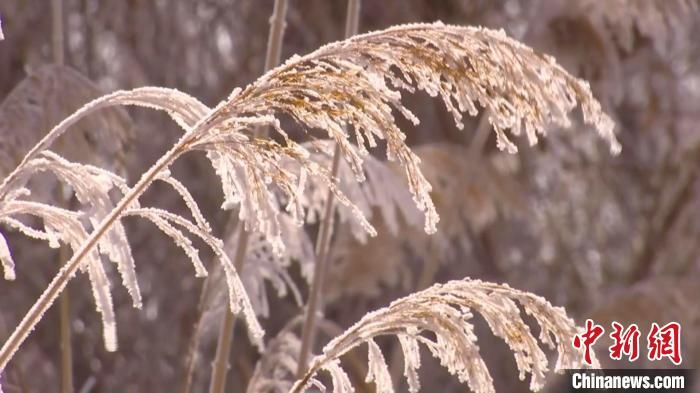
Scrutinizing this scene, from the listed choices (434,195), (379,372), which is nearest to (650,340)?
(434,195)

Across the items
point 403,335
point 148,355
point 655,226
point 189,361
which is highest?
point 655,226

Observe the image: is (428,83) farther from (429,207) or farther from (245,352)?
(245,352)

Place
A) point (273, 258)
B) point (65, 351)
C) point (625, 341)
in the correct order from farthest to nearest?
1. point (625, 341)
2. point (273, 258)
3. point (65, 351)

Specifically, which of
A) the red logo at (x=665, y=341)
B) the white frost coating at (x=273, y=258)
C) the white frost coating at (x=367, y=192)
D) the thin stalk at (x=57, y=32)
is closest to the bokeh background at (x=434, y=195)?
the red logo at (x=665, y=341)

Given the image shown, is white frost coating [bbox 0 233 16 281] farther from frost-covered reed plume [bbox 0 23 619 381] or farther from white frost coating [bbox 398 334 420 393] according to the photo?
white frost coating [bbox 398 334 420 393]

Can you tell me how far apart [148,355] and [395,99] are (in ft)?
16.1

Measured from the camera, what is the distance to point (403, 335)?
2051mm

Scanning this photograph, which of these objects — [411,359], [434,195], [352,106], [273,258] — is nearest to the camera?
[352,106]

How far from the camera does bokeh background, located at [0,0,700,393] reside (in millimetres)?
5500

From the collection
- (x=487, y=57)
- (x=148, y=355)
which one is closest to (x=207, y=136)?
(x=487, y=57)

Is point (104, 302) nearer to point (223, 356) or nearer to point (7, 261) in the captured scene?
point (7, 261)

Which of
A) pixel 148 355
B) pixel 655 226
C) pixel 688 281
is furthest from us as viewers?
pixel 655 226

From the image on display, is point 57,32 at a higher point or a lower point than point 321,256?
higher

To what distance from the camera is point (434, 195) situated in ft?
16.2
